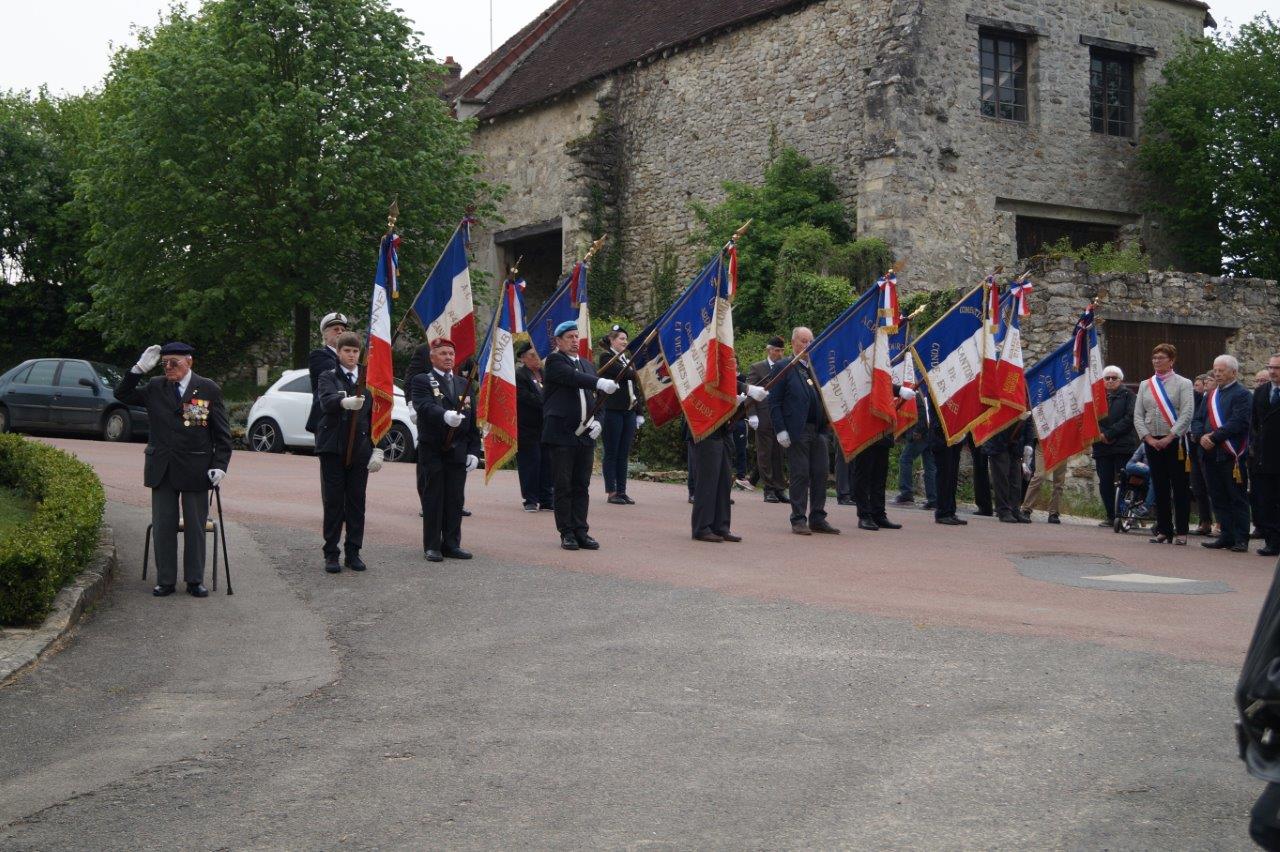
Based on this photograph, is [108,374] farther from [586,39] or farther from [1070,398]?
[1070,398]

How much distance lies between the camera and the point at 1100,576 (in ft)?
37.4

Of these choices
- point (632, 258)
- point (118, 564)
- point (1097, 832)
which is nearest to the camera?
point (1097, 832)

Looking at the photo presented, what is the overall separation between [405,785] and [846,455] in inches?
375

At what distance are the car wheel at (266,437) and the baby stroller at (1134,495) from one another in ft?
46.5

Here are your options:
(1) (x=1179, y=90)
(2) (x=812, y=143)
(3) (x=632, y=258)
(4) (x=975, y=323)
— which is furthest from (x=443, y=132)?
(4) (x=975, y=323)

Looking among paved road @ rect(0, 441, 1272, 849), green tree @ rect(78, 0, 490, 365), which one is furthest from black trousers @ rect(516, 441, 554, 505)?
green tree @ rect(78, 0, 490, 365)

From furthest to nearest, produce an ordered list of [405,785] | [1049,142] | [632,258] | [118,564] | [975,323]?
1. [632,258]
2. [1049,142]
3. [975,323]
4. [118,564]
5. [405,785]

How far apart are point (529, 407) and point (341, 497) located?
16.5 feet

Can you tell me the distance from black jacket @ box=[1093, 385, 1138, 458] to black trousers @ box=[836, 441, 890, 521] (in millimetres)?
3436

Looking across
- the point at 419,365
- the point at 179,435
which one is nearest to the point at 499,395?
the point at 419,365

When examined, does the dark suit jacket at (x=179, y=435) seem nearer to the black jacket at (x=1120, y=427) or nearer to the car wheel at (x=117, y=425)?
the black jacket at (x=1120, y=427)

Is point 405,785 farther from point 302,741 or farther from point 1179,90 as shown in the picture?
point 1179,90

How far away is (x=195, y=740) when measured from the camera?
6.12m

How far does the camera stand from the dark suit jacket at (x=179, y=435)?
9.89 m
